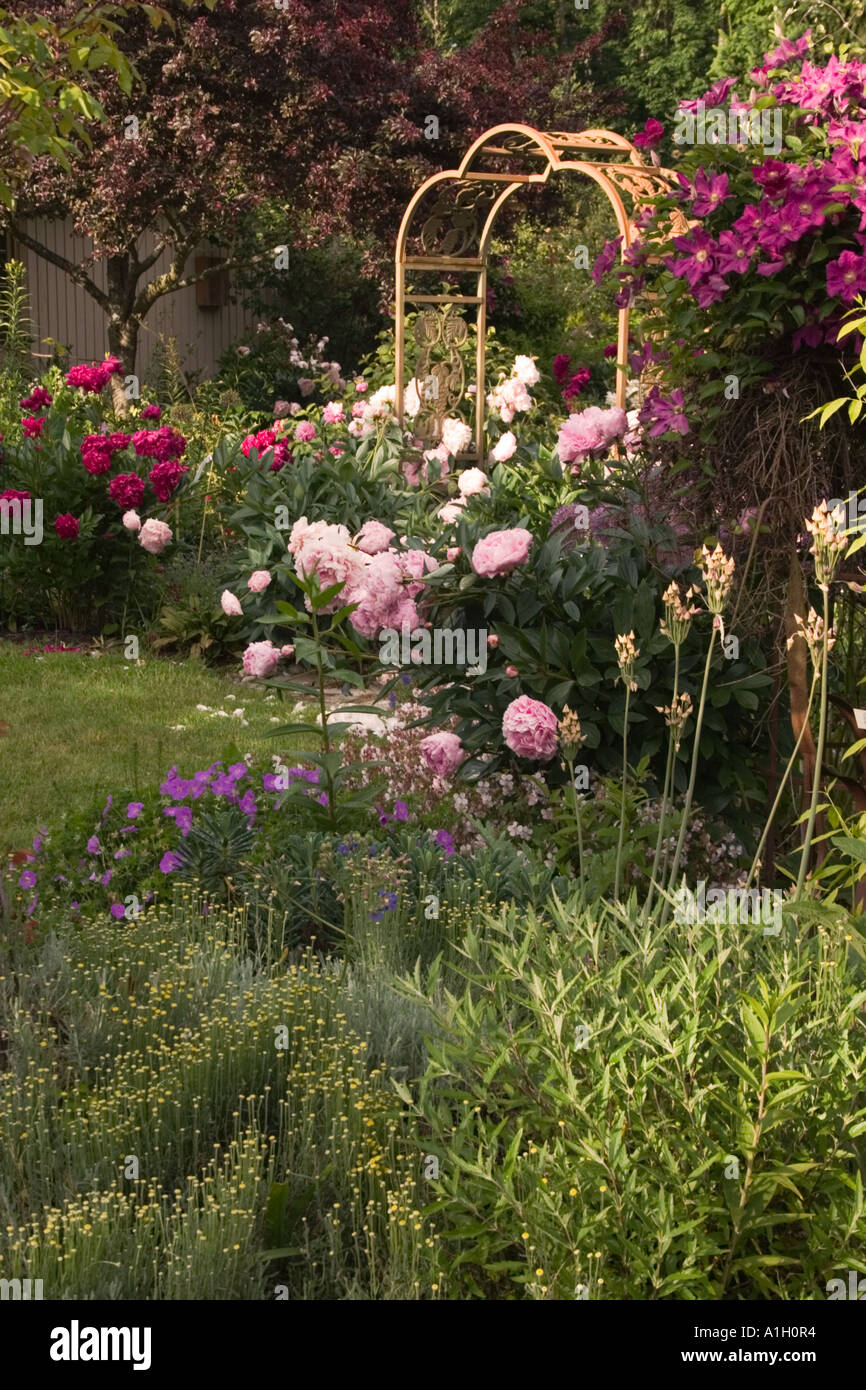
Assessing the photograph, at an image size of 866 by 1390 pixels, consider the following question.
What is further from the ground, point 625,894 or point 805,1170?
point 625,894

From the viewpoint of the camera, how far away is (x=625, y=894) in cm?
358

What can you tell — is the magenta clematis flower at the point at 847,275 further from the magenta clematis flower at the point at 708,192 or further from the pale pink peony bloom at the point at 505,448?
the pale pink peony bloom at the point at 505,448

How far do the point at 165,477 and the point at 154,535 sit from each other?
0.95 feet

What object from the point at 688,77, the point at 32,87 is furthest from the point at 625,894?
the point at 688,77

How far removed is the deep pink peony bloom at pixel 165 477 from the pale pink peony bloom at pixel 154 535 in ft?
0.51

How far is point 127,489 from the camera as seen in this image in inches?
287

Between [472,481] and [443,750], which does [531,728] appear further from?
[472,481]

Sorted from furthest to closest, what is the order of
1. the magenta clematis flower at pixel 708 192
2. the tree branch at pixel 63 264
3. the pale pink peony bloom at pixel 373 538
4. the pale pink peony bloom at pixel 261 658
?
the tree branch at pixel 63 264
the pale pink peony bloom at pixel 373 538
the pale pink peony bloom at pixel 261 658
the magenta clematis flower at pixel 708 192

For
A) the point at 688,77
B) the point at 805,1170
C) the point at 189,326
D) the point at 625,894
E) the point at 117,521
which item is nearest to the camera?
the point at 805,1170

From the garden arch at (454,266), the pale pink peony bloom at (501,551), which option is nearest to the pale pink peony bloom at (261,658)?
the pale pink peony bloom at (501,551)

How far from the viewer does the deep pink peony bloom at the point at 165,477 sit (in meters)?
7.29
